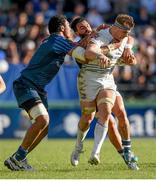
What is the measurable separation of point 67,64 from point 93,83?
30.2 ft

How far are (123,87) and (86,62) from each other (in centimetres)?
955

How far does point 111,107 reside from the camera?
36.6 ft

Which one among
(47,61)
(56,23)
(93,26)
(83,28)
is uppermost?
(56,23)

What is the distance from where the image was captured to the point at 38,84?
11.3 meters

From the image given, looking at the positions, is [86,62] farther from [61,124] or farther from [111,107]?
[61,124]

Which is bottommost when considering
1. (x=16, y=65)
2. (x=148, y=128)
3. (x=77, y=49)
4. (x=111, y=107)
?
(x=148, y=128)

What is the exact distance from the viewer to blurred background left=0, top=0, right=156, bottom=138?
19453mm

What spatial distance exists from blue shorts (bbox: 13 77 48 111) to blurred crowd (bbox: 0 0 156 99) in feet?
28.1

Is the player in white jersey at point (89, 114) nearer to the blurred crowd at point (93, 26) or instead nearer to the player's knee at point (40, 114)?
the player's knee at point (40, 114)

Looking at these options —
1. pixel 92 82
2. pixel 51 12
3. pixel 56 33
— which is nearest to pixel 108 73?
pixel 92 82

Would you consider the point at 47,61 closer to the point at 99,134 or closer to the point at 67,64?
the point at 99,134

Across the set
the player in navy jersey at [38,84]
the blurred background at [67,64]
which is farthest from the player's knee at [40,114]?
the blurred background at [67,64]

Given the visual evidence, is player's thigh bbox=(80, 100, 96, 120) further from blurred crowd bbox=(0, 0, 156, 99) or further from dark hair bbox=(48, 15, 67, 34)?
blurred crowd bbox=(0, 0, 156, 99)

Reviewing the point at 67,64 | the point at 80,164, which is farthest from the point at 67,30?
the point at 67,64
